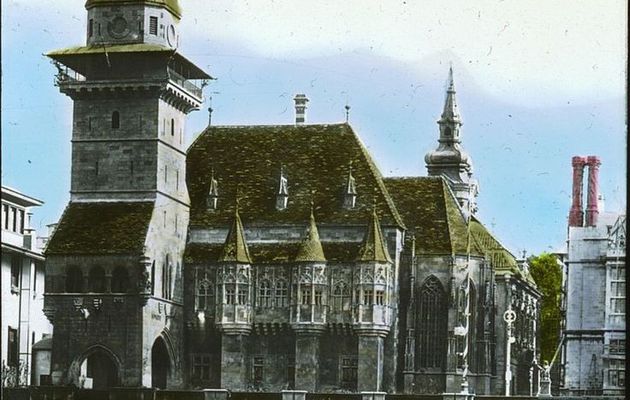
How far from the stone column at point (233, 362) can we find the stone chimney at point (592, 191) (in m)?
21.1

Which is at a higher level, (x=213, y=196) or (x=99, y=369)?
(x=213, y=196)

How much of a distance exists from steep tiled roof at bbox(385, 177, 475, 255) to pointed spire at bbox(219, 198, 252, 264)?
8.74m

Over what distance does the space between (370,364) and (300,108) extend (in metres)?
15.2

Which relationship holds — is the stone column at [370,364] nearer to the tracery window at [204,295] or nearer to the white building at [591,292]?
the tracery window at [204,295]

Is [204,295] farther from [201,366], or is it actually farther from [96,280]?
[96,280]

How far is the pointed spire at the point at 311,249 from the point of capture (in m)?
77.6

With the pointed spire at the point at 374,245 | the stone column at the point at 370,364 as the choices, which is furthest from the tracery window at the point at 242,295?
the stone column at the point at 370,364

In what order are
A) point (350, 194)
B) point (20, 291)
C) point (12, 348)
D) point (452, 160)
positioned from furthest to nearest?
1. point (452, 160)
2. point (350, 194)
3. point (20, 291)
4. point (12, 348)

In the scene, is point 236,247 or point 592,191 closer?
point 236,247

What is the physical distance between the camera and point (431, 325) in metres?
79.7

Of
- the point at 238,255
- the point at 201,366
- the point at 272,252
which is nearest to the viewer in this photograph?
the point at 201,366

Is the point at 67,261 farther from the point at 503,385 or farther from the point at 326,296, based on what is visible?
the point at 503,385

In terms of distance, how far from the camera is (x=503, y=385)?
83.6 meters

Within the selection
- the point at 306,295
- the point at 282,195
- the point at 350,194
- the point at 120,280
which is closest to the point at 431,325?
the point at 306,295
